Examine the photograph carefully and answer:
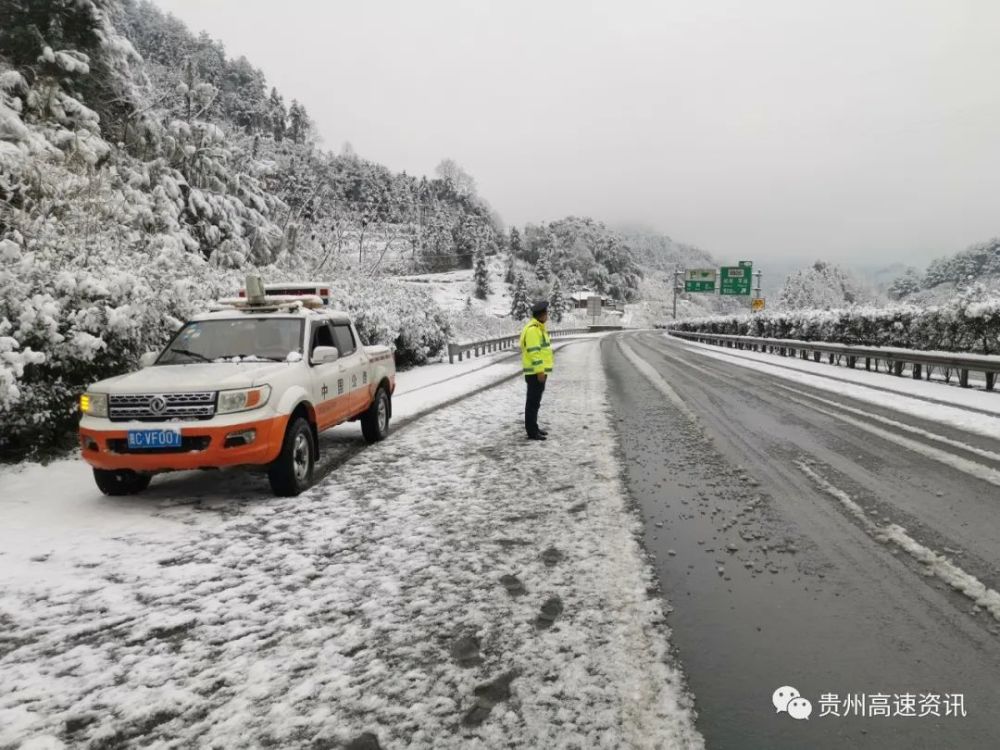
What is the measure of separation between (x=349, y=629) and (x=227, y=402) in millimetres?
2866

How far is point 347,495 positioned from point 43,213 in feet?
32.1

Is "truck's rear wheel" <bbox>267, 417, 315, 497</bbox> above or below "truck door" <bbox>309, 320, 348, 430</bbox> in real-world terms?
below

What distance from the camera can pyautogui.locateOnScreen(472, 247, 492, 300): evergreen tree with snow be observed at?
132 meters

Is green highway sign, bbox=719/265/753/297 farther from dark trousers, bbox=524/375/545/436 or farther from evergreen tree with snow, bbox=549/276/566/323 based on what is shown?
evergreen tree with snow, bbox=549/276/566/323

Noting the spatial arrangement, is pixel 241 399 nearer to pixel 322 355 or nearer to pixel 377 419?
pixel 322 355

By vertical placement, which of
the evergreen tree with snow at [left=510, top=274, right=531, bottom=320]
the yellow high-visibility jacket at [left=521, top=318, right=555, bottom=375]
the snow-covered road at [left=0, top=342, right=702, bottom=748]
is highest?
the evergreen tree with snow at [left=510, top=274, right=531, bottom=320]

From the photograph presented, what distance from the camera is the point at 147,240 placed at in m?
14.6

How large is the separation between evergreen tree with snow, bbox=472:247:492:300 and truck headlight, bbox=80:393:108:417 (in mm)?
126064

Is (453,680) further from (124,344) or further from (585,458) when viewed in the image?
(124,344)

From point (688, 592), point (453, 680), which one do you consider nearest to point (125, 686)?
point (453, 680)

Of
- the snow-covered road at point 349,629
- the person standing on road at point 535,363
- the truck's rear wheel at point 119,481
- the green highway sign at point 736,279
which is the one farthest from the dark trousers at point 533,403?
the green highway sign at point 736,279

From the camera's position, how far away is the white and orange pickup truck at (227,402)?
513 centimetres

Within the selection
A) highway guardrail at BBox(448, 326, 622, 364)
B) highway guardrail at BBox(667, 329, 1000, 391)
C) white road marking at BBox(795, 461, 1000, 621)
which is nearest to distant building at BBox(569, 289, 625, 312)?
highway guardrail at BBox(448, 326, 622, 364)

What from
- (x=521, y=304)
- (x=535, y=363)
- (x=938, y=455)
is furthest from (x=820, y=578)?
(x=521, y=304)
